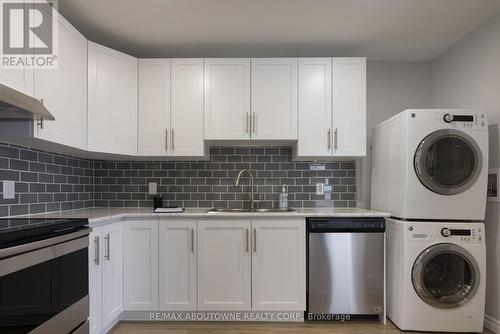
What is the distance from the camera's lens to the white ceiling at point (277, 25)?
7.63 feet

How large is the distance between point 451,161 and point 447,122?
12.5 inches

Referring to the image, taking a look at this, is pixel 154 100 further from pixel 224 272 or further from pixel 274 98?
pixel 224 272

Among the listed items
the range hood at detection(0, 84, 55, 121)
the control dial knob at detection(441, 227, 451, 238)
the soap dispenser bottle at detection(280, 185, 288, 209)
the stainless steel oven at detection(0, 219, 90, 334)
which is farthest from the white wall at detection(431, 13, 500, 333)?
the range hood at detection(0, 84, 55, 121)

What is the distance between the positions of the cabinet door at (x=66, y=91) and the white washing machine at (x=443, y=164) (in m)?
2.62

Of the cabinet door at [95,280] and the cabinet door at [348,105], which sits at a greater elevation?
the cabinet door at [348,105]

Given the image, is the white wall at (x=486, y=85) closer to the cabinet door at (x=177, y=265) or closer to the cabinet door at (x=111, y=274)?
the cabinet door at (x=177, y=265)

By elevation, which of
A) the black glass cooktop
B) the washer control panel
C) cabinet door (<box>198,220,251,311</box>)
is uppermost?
the black glass cooktop

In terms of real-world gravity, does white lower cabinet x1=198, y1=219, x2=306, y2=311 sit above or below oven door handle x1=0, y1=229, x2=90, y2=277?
below

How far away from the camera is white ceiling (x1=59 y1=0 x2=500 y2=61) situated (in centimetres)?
232

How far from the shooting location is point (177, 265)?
2650 millimetres

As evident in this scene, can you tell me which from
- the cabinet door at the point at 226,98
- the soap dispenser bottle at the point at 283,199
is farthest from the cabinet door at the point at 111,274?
the soap dispenser bottle at the point at 283,199

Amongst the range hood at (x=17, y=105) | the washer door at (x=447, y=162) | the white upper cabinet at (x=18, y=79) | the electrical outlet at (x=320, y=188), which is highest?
the white upper cabinet at (x=18, y=79)

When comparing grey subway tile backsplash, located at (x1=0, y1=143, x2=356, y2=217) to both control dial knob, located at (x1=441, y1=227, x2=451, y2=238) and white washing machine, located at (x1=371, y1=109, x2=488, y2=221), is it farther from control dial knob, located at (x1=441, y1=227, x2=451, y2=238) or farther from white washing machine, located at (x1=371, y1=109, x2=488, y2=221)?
control dial knob, located at (x1=441, y1=227, x2=451, y2=238)

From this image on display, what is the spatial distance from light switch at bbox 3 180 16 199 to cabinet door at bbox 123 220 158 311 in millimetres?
834
